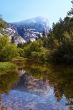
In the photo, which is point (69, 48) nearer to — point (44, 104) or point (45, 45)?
point (44, 104)

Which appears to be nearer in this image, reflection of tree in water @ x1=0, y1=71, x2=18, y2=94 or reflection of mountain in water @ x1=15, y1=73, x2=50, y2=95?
reflection of mountain in water @ x1=15, y1=73, x2=50, y2=95

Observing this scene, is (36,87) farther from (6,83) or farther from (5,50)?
(5,50)

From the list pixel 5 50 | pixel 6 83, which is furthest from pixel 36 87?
pixel 5 50

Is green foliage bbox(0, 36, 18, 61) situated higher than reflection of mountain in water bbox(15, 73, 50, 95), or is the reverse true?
green foliage bbox(0, 36, 18, 61)

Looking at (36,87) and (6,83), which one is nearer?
(36,87)

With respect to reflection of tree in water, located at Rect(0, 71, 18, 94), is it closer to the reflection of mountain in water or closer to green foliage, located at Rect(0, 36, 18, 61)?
the reflection of mountain in water

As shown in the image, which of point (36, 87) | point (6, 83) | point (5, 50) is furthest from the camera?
point (5, 50)

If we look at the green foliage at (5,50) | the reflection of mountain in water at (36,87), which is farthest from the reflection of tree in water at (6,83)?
the green foliage at (5,50)

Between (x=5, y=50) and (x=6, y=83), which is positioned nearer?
(x=6, y=83)

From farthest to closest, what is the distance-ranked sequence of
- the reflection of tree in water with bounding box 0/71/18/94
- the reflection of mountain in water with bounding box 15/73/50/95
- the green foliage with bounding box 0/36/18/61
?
the green foliage with bounding box 0/36/18/61 → the reflection of tree in water with bounding box 0/71/18/94 → the reflection of mountain in water with bounding box 15/73/50/95

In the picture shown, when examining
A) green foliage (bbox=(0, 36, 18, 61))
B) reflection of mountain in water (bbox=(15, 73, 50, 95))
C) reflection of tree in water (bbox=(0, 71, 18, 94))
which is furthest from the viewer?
green foliage (bbox=(0, 36, 18, 61))

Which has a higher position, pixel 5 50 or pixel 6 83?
pixel 5 50

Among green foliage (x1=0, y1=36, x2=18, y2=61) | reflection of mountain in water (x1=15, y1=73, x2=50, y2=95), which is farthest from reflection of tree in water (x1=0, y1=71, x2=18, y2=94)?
green foliage (x1=0, y1=36, x2=18, y2=61)

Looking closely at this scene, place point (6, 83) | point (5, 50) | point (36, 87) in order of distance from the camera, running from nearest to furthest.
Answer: point (36, 87) < point (6, 83) < point (5, 50)
